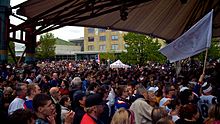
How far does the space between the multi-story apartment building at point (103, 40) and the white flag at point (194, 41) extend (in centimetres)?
9016

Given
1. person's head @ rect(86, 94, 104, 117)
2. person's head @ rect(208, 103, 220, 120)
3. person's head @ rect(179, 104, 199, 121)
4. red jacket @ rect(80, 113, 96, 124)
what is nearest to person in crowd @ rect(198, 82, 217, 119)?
person's head @ rect(208, 103, 220, 120)

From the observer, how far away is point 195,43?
334 inches

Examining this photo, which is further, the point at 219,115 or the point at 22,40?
the point at 22,40

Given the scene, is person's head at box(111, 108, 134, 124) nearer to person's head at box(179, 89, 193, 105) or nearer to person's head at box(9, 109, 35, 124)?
person's head at box(9, 109, 35, 124)

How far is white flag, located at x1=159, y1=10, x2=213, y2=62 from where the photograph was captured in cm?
820

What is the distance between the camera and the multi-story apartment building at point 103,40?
10162 centimetres

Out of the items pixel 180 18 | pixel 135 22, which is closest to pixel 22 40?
pixel 135 22

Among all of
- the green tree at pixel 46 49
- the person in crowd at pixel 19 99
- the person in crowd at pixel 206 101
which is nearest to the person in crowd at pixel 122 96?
the person in crowd at pixel 206 101

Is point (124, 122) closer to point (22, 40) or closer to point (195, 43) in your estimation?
point (195, 43)

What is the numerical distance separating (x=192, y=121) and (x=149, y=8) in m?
12.6

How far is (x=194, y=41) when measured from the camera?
852cm

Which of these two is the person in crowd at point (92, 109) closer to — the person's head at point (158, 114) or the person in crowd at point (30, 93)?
the person's head at point (158, 114)

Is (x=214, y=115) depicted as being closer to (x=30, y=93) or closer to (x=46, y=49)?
(x=30, y=93)

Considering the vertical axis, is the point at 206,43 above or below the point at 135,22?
below
